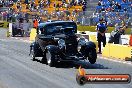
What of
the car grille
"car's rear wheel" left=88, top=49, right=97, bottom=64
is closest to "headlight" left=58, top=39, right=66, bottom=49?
the car grille

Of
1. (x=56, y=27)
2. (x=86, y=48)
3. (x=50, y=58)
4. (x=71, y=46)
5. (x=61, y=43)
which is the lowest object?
(x=50, y=58)

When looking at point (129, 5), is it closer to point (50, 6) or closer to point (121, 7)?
point (121, 7)

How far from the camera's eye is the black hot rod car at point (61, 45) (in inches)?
704

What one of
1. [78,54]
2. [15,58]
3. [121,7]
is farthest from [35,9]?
[78,54]

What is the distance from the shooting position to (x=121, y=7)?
44000 mm

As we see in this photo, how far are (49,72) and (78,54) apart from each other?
6.93 ft

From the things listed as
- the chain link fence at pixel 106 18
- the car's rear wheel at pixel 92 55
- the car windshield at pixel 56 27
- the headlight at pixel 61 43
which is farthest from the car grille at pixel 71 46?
the chain link fence at pixel 106 18

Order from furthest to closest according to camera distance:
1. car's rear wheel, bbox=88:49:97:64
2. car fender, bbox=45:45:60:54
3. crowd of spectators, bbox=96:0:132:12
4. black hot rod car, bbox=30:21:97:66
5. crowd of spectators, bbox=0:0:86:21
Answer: crowd of spectators, bbox=0:0:86:21 → crowd of spectators, bbox=96:0:132:12 → car's rear wheel, bbox=88:49:97:64 → black hot rod car, bbox=30:21:97:66 → car fender, bbox=45:45:60:54

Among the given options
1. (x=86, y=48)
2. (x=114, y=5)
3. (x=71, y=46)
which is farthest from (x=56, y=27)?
(x=114, y=5)

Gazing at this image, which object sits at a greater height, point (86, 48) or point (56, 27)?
point (56, 27)

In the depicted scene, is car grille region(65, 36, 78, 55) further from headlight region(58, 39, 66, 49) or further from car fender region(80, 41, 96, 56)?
car fender region(80, 41, 96, 56)

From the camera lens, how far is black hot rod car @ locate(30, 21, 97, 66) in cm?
1788

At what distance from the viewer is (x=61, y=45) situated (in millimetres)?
17984

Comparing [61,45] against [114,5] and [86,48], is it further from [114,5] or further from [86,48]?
[114,5]
